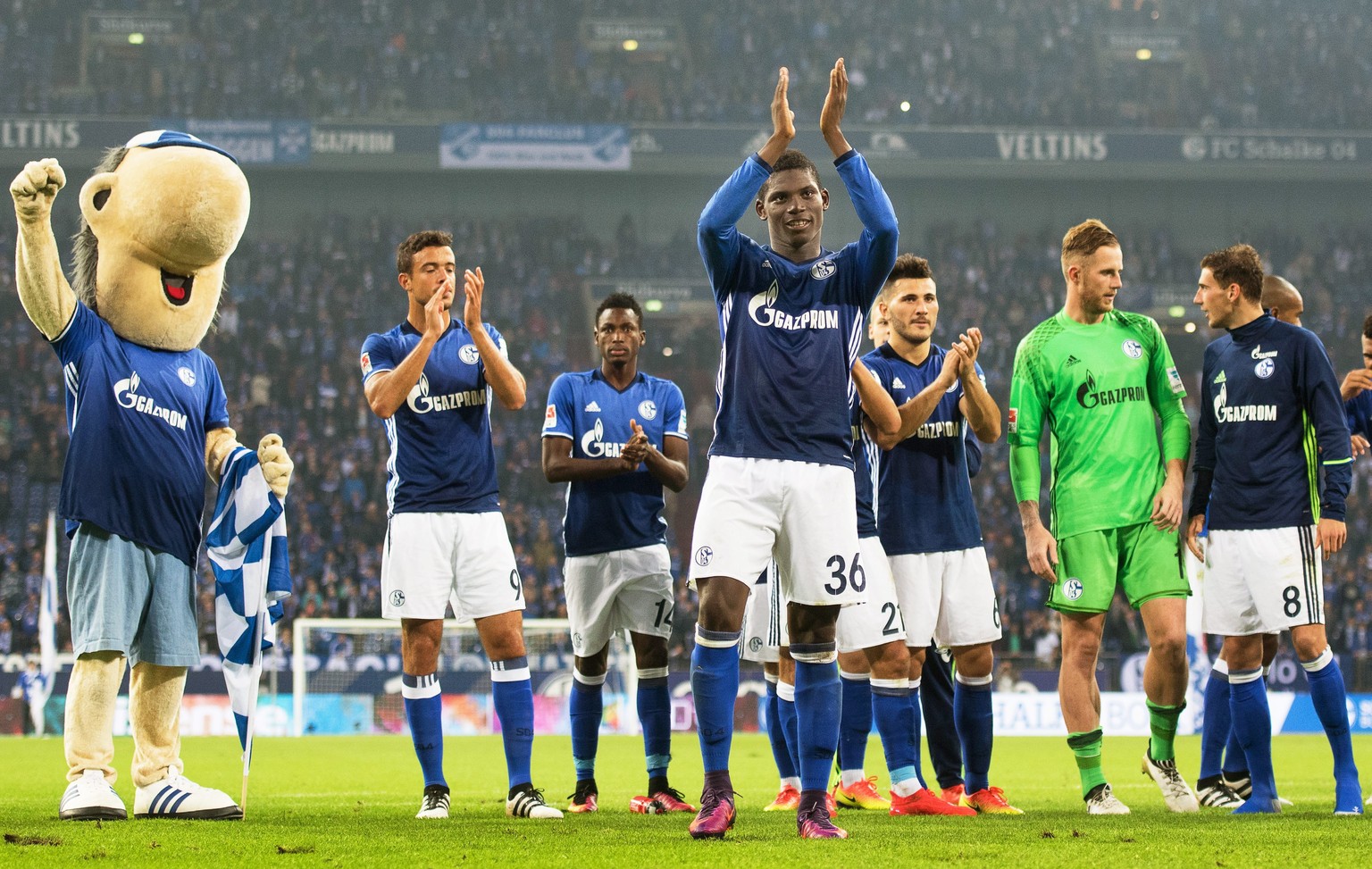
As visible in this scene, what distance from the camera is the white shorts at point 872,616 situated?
5.84m

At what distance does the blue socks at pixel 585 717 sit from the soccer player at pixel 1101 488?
2.12 m

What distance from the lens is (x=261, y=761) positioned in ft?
35.2

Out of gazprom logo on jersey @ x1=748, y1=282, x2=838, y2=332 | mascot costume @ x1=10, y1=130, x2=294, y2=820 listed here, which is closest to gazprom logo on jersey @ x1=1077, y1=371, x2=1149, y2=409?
gazprom logo on jersey @ x1=748, y1=282, x2=838, y2=332

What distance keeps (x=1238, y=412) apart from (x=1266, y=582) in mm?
755

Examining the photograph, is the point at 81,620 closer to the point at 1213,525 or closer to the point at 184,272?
the point at 184,272

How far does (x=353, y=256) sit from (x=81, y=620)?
24831mm

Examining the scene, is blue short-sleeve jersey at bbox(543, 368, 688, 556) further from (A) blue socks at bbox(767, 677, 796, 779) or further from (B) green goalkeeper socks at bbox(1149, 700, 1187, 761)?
(B) green goalkeeper socks at bbox(1149, 700, 1187, 761)

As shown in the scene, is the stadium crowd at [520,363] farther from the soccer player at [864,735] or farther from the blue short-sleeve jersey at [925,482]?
the blue short-sleeve jersey at [925,482]

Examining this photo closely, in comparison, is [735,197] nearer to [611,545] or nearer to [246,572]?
[611,545]

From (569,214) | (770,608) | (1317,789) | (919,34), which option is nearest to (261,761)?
(770,608)

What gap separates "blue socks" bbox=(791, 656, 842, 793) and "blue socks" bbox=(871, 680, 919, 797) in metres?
1.26

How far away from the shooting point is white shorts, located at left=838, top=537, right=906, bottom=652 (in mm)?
5836

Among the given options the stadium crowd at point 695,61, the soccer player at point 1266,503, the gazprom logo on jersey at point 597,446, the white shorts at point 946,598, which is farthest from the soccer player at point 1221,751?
the stadium crowd at point 695,61

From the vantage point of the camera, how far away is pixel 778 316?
469 cm
